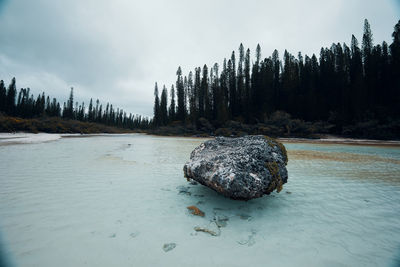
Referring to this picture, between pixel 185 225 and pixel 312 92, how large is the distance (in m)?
30.4

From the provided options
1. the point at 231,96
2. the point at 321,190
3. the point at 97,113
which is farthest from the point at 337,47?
the point at 97,113

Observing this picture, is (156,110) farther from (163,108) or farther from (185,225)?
(185,225)

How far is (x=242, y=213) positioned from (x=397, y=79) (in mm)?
33358

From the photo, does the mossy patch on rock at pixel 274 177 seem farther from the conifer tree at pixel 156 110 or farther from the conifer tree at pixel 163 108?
the conifer tree at pixel 156 110

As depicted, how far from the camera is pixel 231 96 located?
108 feet

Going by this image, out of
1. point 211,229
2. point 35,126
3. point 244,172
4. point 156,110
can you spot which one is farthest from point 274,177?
point 156,110

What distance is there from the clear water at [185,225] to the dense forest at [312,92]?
20.1 meters

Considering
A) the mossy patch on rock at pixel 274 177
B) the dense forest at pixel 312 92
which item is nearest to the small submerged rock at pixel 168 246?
Answer: the mossy patch on rock at pixel 274 177

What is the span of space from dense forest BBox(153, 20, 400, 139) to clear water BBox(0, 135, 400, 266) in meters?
20.1

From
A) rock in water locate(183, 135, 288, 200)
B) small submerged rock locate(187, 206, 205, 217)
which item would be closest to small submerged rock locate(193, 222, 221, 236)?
small submerged rock locate(187, 206, 205, 217)

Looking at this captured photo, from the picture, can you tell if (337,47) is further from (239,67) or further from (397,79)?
(239,67)

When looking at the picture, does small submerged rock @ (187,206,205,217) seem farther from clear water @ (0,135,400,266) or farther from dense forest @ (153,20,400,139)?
dense forest @ (153,20,400,139)

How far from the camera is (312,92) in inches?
977

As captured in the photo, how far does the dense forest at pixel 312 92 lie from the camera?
20.4 meters
